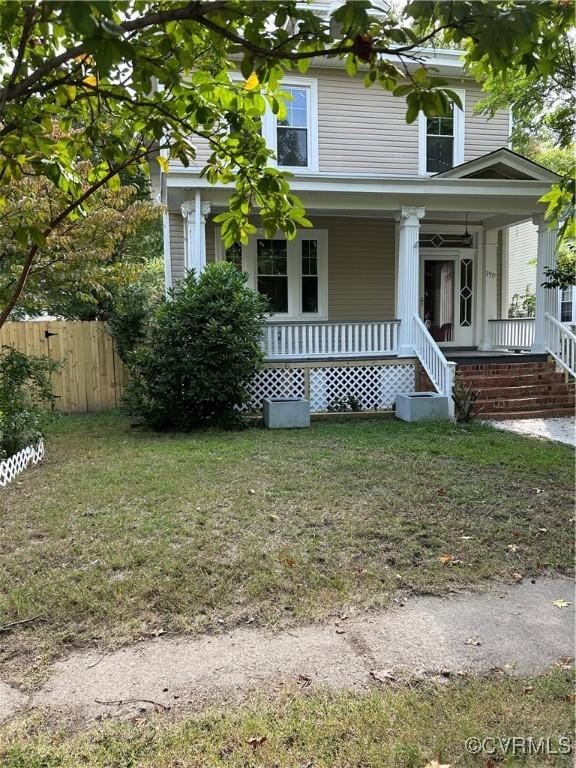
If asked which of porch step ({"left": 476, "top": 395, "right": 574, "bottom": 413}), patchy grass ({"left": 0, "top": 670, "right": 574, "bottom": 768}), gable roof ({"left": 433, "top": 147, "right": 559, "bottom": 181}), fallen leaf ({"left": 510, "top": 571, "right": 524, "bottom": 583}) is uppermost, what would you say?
gable roof ({"left": 433, "top": 147, "right": 559, "bottom": 181})

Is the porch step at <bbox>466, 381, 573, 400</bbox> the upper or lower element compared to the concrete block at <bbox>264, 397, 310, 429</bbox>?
upper

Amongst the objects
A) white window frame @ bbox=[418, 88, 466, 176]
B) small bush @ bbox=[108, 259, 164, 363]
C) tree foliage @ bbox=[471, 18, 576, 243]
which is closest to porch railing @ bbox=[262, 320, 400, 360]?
small bush @ bbox=[108, 259, 164, 363]

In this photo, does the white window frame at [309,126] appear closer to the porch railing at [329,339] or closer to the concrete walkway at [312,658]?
the porch railing at [329,339]

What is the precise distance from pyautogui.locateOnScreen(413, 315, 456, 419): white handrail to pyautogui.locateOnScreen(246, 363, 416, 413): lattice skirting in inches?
15.4

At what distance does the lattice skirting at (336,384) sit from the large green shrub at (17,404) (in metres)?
3.90

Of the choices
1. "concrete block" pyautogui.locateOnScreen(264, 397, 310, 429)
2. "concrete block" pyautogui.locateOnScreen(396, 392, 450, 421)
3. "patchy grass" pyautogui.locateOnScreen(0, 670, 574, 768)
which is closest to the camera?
"patchy grass" pyautogui.locateOnScreen(0, 670, 574, 768)

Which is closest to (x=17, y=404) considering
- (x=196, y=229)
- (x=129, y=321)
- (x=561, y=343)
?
(x=129, y=321)

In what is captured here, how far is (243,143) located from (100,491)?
13.7 feet

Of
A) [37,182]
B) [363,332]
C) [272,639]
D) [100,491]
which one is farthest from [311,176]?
[272,639]

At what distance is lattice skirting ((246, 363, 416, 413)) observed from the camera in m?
10.4

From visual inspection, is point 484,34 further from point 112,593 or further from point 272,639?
point 112,593

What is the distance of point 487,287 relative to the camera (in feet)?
44.8

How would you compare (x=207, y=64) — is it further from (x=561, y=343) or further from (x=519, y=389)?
(x=561, y=343)

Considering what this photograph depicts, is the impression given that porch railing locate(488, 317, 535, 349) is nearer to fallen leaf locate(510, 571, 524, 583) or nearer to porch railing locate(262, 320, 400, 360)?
porch railing locate(262, 320, 400, 360)
